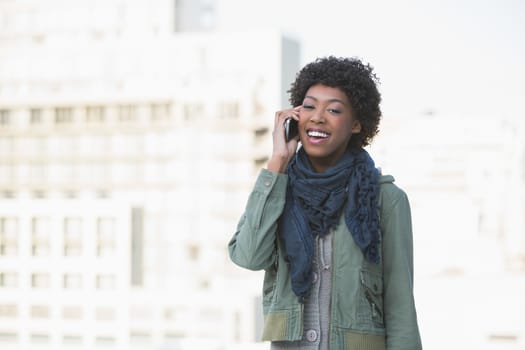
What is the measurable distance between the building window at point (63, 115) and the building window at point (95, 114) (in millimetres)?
750

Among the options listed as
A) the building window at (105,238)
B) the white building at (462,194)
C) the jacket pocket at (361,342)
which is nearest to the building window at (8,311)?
the building window at (105,238)

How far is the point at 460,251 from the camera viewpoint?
29.8m

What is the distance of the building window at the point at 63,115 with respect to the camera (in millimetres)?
30969

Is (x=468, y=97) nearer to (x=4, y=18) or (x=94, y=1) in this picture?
(x=94, y=1)

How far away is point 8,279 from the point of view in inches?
1208

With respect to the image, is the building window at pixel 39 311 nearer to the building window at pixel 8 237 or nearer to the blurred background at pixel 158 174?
the blurred background at pixel 158 174

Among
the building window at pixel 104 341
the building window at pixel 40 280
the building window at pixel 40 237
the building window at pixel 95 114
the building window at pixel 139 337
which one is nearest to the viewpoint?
the building window at pixel 104 341

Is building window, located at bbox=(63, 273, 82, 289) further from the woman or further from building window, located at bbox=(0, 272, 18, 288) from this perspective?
the woman

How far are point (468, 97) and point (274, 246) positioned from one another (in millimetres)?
38738

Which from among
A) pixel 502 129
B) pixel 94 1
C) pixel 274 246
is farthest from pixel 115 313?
pixel 274 246

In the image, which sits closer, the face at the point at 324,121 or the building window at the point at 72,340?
the face at the point at 324,121

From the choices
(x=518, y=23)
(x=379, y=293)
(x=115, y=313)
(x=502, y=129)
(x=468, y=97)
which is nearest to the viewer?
(x=379, y=293)

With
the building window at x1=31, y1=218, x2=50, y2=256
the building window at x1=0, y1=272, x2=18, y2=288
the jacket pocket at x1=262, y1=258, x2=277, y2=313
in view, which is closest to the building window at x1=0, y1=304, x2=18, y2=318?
the building window at x1=0, y1=272, x2=18, y2=288

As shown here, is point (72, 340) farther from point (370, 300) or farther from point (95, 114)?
point (370, 300)
